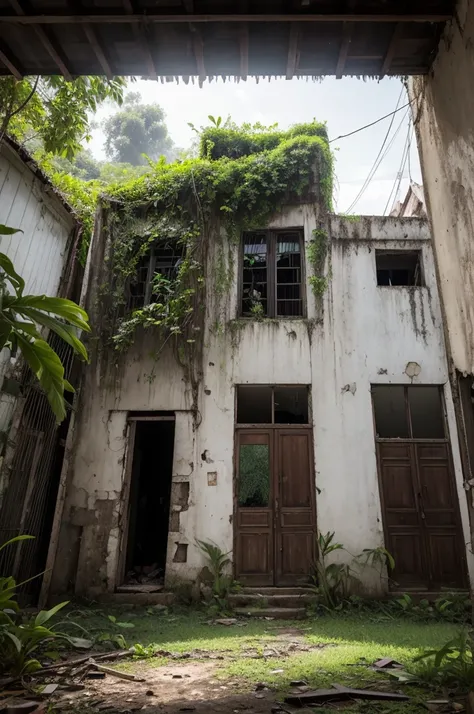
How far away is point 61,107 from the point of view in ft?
18.1

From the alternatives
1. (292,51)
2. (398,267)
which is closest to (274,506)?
(398,267)

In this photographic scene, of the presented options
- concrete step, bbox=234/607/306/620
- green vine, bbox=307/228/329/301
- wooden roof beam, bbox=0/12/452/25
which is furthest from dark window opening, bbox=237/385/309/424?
wooden roof beam, bbox=0/12/452/25

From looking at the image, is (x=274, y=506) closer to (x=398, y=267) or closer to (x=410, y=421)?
(x=410, y=421)

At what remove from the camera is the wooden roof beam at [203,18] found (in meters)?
3.27

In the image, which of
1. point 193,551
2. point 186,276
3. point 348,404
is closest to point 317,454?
point 348,404

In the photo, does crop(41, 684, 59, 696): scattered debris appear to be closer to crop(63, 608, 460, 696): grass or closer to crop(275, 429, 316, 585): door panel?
crop(63, 608, 460, 696): grass

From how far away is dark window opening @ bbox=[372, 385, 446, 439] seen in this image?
25.9 feet

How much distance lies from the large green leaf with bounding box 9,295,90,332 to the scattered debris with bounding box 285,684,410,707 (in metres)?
3.42

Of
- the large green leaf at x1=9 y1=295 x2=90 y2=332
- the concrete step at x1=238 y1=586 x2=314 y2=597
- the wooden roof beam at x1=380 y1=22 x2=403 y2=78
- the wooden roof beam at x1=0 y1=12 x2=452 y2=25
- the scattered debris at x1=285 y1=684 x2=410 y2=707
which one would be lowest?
the scattered debris at x1=285 y1=684 x2=410 y2=707

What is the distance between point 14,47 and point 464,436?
4667mm

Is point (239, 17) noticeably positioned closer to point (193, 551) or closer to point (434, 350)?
point (434, 350)

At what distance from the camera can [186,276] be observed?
820 cm

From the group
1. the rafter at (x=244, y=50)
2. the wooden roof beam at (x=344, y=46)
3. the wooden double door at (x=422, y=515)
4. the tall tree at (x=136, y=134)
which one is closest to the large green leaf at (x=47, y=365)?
the rafter at (x=244, y=50)

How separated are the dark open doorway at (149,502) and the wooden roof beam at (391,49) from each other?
5678 millimetres
